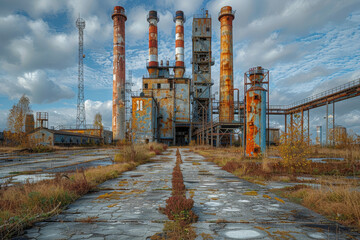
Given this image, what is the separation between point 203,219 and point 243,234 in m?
0.67

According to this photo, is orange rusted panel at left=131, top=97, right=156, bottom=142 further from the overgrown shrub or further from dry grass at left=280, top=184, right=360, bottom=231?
dry grass at left=280, top=184, right=360, bottom=231

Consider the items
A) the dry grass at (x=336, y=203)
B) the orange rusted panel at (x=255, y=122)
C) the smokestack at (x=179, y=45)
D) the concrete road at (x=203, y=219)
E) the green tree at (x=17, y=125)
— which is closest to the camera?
the concrete road at (x=203, y=219)

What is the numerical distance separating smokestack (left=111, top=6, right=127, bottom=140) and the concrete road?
36422 mm

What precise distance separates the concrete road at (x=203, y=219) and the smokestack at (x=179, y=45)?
133 feet

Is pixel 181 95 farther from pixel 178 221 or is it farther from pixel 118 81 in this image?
pixel 178 221

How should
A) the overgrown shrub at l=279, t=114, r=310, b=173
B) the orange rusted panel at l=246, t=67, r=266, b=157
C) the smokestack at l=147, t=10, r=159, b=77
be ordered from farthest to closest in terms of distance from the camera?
the smokestack at l=147, t=10, r=159, b=77, the orange rusted panel at l=246, t=67, r=266, b=157, the overgrown shrub at l=279, t=114, r=310, b=173

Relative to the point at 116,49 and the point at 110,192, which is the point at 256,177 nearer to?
the point at 110,192

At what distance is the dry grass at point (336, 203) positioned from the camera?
302 centimetres

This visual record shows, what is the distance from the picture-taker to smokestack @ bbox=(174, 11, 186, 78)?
43.7m

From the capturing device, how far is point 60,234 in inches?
103

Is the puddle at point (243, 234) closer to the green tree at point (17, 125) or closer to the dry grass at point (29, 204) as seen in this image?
the dry grass at point (29, 204)

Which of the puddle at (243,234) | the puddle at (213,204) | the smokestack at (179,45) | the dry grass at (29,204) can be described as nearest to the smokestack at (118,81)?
the smokestack at (179,45)

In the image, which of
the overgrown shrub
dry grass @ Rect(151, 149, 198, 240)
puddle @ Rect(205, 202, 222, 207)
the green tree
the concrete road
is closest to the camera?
dry grass @ Rect(151, 149, 198, 240)

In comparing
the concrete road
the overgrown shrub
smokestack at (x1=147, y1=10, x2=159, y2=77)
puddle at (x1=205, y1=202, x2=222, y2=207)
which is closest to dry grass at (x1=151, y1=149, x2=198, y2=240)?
the concrete road
